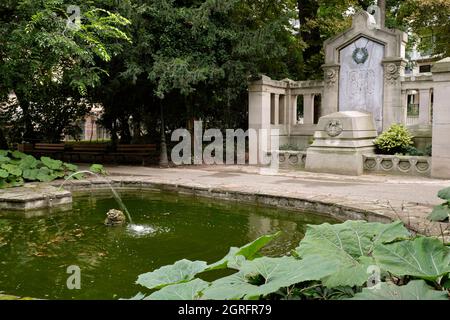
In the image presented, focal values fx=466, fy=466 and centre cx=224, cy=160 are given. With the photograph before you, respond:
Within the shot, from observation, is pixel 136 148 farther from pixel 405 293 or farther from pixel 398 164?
pixel 405 293

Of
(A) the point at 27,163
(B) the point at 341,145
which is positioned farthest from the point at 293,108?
(A) the point at 27,163

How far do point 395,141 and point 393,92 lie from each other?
87.8 inches

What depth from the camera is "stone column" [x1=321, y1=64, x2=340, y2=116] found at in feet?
52.5

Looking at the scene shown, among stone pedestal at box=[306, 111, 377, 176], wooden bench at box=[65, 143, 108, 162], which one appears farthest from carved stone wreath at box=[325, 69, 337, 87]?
wooden bench at box=[65, 143, 108, 162]

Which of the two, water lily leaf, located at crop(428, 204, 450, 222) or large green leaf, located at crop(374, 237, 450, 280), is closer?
large green leaf, located at crop(374, 237, 450, 280)

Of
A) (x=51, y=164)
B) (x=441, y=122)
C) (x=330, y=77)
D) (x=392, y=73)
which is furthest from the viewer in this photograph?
(x=330, y=77)

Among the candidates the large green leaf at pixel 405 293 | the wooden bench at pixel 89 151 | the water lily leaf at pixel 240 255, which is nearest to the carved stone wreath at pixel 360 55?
the wooden bench at pixel 89 151

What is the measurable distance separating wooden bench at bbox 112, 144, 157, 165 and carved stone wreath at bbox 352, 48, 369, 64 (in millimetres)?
7604

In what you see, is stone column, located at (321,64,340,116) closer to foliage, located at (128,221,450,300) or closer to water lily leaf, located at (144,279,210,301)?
foliage, located at (128,221,450,300)

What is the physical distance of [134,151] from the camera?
16.8 meters

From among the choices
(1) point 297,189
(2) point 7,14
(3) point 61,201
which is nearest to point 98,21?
(2) point 7,14

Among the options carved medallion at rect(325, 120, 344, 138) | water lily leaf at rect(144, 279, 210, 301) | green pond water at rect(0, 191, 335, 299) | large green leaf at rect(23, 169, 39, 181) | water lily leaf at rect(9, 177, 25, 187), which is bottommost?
green pond water at rect(0, 191, 335, 299)
